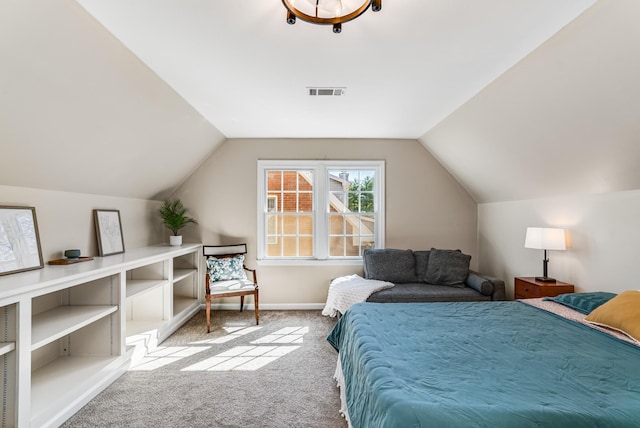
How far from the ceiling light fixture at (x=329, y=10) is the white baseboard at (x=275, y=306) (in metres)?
3.70

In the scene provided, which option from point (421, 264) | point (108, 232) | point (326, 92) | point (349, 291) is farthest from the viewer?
point (421, 264)

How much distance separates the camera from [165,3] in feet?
5.63

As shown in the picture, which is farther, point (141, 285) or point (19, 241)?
point (141, 285)

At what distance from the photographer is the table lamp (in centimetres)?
300

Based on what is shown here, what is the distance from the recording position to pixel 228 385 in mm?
2574

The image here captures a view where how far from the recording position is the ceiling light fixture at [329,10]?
157 cm

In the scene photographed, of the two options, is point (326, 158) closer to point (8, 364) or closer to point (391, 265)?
point (391, 265)

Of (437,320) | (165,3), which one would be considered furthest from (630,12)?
(165,3)

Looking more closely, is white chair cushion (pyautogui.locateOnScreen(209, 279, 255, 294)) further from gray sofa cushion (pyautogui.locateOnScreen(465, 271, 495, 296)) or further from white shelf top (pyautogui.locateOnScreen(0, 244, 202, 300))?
gray sofa cushion (pyautogui.locateOnScreen(465, 271, 495, 296))

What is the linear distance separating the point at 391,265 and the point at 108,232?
10.7 ft

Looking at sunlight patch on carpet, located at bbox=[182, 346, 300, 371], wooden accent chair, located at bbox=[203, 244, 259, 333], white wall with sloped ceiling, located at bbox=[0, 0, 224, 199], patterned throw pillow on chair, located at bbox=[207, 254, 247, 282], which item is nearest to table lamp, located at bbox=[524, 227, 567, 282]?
sunlight patch on carpet, located at bbox=[182, 346, 300, 371]

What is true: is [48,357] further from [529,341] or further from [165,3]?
[529,341]

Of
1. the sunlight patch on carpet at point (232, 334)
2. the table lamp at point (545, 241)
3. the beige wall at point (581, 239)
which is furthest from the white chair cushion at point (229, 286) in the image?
the beige wall at point (581, 239)

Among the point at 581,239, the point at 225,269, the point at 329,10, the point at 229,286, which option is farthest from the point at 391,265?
the point at 329,10
